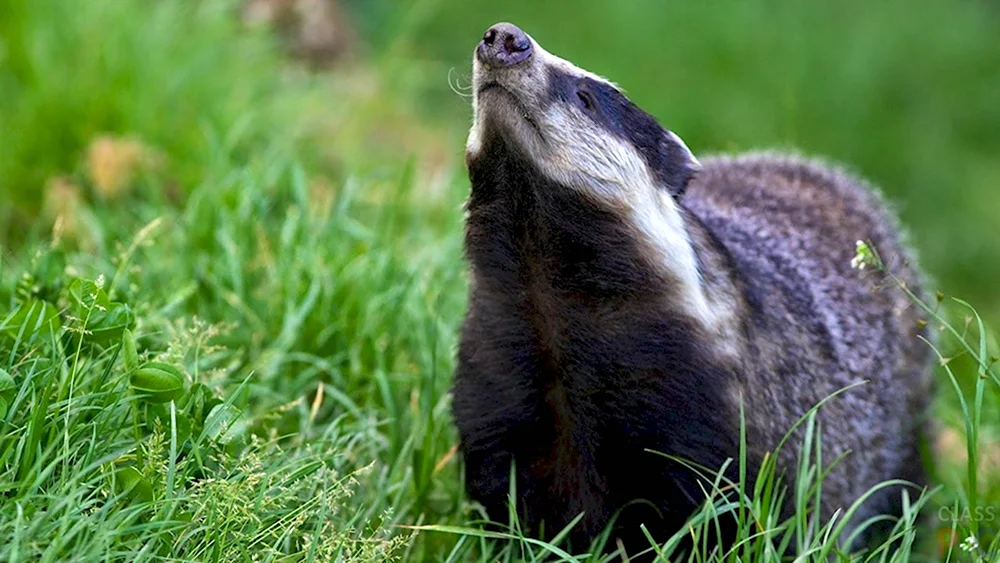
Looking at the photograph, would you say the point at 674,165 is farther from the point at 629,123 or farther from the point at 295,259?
the point at 295,259

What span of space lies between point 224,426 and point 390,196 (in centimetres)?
283

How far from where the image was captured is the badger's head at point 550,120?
11.4ft

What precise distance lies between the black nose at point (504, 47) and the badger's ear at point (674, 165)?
537 millimetres

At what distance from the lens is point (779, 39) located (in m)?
9.45

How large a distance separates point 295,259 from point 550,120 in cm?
182

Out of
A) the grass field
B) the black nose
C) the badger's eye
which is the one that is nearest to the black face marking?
the badger's eye

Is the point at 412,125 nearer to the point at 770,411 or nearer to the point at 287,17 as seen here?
the point at 287,17

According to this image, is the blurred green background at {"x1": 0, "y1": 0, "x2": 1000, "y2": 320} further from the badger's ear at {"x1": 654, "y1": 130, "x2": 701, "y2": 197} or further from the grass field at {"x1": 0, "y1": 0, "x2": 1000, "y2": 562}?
the badger's ear at {"x1": 654, "y1": 130, "x2": 701, "y2": 197}

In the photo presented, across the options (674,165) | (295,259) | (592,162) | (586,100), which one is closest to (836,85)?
(295,259)

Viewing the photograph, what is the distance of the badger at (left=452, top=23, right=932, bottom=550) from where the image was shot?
3.53 metres

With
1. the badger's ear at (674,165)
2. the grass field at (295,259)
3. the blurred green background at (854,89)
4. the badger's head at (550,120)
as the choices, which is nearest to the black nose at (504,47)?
the badger's head at (550,120)

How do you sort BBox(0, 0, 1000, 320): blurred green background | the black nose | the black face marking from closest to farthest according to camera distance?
the black nose
the black face marking
BBox(0, 0, 1000, 320): blurred green background

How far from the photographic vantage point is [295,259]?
5027 mm

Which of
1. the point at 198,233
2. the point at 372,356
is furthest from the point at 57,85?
the point at 372,356
